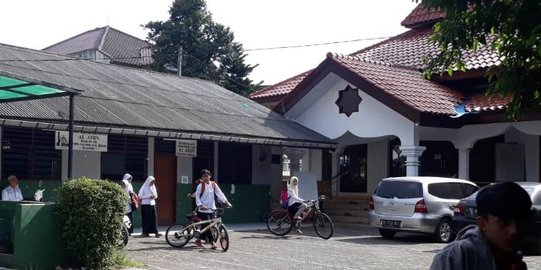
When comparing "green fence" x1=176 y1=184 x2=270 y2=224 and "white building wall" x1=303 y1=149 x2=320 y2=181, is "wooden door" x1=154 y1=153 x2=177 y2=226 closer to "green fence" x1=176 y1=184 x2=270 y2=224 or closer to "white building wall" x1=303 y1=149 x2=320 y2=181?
"green fence" x1=176 y1=184 x2=270 y2=224

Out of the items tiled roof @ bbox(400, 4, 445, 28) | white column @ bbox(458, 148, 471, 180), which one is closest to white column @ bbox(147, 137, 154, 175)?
white column @ bbox(458, 148, 471, 180)

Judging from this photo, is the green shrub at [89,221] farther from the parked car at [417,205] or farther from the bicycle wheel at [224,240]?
the parked car at [417,205]

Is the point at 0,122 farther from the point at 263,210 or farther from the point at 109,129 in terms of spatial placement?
the point at 263,210

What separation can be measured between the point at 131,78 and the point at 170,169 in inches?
150

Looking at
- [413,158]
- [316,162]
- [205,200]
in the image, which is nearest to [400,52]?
[316,162]

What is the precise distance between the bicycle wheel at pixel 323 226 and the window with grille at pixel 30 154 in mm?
6525

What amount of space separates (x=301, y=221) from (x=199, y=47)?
2965cm

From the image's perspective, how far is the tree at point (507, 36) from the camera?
6356mm

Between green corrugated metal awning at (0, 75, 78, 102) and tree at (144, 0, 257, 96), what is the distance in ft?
102

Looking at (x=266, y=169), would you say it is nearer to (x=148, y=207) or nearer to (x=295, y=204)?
(x=295, y=204)

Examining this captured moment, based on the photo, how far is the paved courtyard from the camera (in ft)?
44.2

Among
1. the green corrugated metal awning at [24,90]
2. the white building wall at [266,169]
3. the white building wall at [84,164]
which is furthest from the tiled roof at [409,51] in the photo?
the green corrugated metal awning at [24,90]

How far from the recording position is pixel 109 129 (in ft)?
56.4

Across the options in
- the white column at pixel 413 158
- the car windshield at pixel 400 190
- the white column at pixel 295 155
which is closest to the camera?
the car windshield at pixel 400 190
